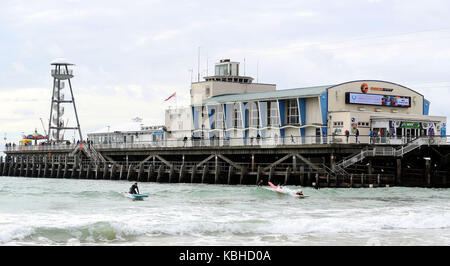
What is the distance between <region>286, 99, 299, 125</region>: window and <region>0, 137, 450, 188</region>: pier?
11.0 ft

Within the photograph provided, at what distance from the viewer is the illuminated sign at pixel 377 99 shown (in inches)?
2492

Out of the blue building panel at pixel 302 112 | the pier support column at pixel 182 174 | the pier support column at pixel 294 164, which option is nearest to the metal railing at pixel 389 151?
the pier support column at pixel 294 164

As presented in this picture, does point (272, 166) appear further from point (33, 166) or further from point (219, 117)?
point (33, 166)

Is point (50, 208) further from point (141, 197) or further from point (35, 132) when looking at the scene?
point (35, 132)

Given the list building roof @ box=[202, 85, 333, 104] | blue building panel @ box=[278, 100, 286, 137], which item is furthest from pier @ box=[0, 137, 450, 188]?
Answer: building roof @ box=[202, 85, 333, 104]

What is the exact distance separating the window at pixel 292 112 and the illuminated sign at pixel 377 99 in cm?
449

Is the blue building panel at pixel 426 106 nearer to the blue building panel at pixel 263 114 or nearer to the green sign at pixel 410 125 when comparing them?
the green sign at pixel 410 125

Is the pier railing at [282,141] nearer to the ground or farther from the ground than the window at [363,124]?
nearer to the ground

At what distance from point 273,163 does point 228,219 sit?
2348cm

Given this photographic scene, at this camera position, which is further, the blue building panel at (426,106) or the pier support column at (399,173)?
the blue building panel at (426,106)

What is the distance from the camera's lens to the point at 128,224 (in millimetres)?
29203

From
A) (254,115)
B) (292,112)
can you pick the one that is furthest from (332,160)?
(254,115)

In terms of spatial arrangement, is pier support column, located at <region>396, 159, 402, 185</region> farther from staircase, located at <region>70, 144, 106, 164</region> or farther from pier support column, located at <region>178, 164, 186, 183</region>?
staircase, located at <region>70, 144, 106, 164</region>

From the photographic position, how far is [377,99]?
64.4 m
